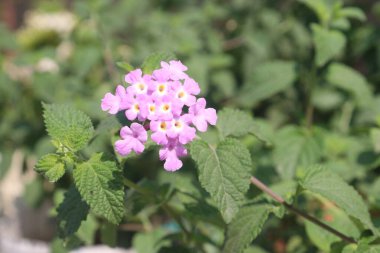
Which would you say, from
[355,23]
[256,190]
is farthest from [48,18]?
[256,190]

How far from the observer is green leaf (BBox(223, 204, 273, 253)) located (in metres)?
1.31

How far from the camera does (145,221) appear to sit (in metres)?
1.93

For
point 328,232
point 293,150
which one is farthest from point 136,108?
point 293,150

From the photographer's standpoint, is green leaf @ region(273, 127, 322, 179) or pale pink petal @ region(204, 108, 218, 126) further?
green leaf @ region(273, 127, 322, 179)

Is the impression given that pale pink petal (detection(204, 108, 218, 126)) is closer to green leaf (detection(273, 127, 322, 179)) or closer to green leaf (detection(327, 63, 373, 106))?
green leaf (detection(273, 127, 322, 179))

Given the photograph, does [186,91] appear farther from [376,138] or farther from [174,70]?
[376,138]

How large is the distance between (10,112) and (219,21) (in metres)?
1.04

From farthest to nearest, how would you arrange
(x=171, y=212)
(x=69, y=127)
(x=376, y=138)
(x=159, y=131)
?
(x=376, y=138) → (x=171, y=212) → (x=69, y=127) → (x=159, y=131)

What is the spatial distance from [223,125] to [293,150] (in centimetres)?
52

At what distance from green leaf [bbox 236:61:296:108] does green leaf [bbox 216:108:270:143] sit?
2.08 ft

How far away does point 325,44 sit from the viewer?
6.13 ft

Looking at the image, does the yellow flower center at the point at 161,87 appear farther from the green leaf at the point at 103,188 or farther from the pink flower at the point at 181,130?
the green leaf at the point at 103,188

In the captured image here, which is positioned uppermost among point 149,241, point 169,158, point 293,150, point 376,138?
point 169,158

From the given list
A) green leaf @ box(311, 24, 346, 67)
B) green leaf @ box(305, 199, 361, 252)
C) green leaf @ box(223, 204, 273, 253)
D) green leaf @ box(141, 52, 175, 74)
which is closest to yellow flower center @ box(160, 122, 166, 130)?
green leaf @ box(141, 52, 175, 74)
